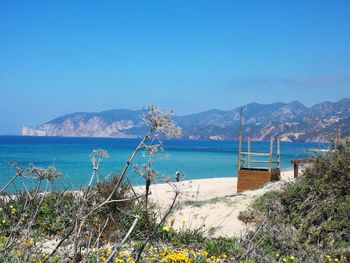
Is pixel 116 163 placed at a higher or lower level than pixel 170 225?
lower

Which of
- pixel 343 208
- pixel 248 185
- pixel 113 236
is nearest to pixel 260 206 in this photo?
pixel 343 208

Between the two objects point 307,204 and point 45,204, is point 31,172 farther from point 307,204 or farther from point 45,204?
point 307,204

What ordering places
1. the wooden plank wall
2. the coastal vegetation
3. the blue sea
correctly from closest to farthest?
1. the coastal vegetation
2. the blue sea
3. the wooden plank wall

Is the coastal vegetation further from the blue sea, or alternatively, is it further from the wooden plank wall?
the wooden plank wall

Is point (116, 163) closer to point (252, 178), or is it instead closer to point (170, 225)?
point (252, 178)

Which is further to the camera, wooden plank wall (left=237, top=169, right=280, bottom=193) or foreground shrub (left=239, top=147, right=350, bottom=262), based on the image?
wooden plank wall (left=237, top=169, right=280, bottom=193)

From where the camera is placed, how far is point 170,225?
11.2 meters

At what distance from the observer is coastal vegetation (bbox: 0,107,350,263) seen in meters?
4.91

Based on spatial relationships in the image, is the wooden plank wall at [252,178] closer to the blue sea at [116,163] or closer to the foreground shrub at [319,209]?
the blue sea at [116,163]

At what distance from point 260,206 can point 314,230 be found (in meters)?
3.83

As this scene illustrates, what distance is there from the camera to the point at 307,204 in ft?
38.6

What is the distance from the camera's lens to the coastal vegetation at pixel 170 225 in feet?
16.1

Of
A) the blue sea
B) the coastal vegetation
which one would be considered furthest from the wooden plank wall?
the coastal vegetation

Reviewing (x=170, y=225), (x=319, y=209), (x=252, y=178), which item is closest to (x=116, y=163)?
(x=252, y=178)
